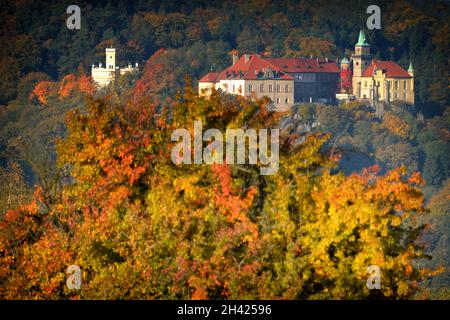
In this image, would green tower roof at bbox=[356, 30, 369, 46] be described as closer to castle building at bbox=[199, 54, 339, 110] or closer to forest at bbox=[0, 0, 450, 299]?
castle building at bbox=[199, 54, 339, 110]

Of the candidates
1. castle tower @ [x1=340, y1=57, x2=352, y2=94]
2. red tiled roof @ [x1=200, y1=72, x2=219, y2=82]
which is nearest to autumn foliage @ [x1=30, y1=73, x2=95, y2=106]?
red tiled roof @ [x1=200, y1=72, x2=219, y2=82]

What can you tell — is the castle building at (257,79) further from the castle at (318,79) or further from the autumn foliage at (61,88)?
the autumn foliage at (61,88)

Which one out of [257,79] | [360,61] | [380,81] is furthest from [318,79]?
[257,79]

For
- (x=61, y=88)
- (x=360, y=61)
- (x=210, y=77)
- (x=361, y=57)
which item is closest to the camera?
(x=61, y=88)

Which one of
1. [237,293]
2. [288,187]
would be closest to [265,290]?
[237,293]

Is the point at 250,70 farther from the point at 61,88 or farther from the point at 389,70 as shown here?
the point at 61,88
